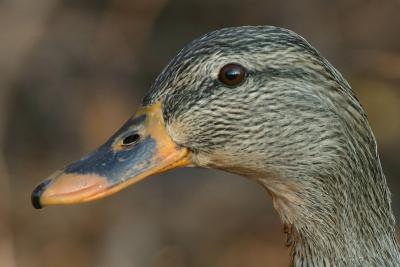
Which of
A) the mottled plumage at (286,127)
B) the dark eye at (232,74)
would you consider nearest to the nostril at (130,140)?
the mottled plumage at (286,127)

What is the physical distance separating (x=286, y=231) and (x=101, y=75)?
174 inches

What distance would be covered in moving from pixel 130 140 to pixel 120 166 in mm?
121

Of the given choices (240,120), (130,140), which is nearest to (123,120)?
(130,140)

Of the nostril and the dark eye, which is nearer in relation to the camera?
the dark eye

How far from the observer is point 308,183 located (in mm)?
3457

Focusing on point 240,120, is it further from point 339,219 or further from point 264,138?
point 339,219

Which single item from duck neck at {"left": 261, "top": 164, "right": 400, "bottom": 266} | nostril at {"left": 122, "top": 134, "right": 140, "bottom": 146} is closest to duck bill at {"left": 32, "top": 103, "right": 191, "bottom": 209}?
nostril at {"left": 122, "top": 134, "right": 140, "bottom": 146}

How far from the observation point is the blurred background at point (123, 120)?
24.8ft

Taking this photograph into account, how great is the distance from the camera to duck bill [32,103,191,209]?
342cm

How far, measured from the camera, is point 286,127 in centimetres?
339

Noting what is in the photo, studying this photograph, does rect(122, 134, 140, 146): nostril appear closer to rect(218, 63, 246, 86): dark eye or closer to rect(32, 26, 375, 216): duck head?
rect(32, 26, 375, 216): duck head

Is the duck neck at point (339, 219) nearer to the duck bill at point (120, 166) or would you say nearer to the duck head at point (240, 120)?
the duck head at point (240, 120)

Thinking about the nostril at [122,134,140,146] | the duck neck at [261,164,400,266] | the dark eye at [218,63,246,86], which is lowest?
the duck neck at [261,164,400,266]

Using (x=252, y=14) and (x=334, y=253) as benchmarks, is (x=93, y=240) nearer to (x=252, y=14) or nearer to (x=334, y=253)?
(x=252, y=14)
